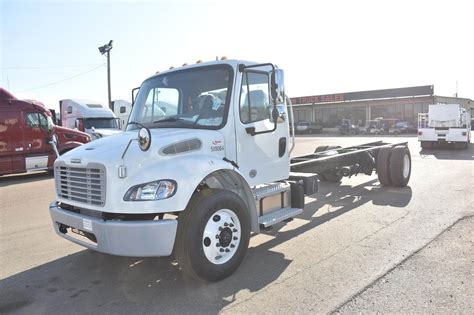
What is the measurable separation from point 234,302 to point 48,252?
3225 millimetres

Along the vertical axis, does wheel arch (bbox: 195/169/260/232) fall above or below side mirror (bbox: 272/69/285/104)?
below

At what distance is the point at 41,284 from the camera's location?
4.66m

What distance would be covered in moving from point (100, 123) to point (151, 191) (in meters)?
19.3

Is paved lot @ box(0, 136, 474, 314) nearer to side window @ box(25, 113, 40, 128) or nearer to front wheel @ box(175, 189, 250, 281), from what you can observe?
front wheel @ box(175, 189, 250, 281)

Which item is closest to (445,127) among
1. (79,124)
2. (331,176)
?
(331,176)

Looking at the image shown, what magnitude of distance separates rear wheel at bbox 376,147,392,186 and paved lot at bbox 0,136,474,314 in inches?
77.6

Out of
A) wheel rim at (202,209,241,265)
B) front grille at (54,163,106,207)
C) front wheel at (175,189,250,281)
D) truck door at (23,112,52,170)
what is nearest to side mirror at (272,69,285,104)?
front wheel at (175,189,250,281)

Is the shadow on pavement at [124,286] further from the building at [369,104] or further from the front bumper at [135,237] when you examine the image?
the building at [369,104]

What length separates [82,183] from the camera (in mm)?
4461

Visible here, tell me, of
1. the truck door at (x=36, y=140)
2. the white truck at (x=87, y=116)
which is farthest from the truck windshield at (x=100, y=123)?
the truck door at (x=36, y=140)

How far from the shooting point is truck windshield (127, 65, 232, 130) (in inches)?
198

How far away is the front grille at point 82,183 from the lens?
4191 millimetres

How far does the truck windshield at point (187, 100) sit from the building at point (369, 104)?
50671 millimetres

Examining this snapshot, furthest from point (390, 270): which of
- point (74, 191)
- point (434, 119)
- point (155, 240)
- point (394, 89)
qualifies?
point (394, 89)
